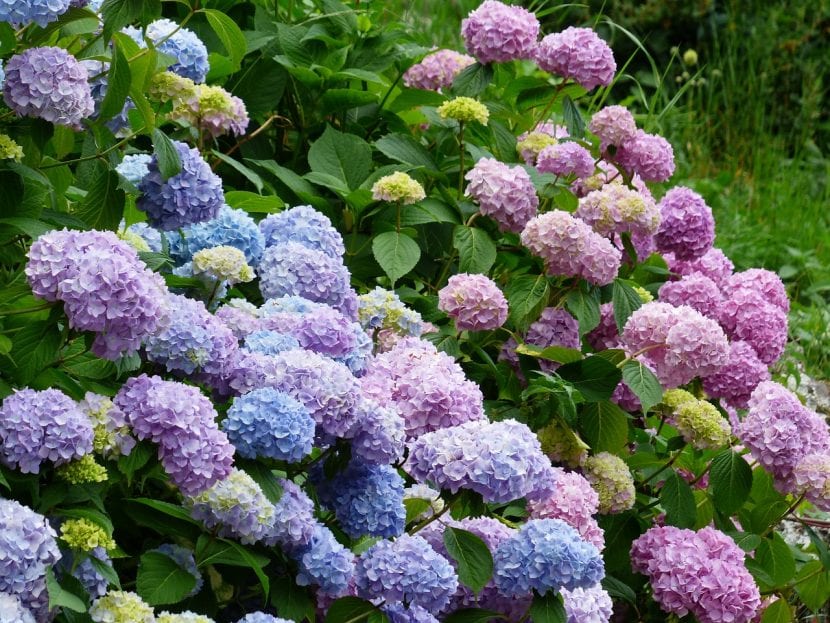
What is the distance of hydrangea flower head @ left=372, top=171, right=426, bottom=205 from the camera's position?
2473 millimetres

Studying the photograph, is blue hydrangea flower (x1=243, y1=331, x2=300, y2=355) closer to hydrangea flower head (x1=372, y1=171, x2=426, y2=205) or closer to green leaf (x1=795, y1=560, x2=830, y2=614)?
hydrangea flower head (x1=372, y1=171, x2=426, y2=205)

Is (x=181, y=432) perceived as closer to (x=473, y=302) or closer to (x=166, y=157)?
(x=166, y=157)

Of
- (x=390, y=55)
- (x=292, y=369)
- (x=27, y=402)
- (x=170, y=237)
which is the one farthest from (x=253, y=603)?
(x=390, y=55)

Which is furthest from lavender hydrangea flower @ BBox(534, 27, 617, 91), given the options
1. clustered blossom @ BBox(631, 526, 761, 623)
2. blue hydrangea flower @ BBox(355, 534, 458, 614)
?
blue hydrangea flower @ BBox(355, 534, 458, 614)

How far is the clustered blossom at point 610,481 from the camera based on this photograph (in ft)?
7.68

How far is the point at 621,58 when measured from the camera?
6879mm

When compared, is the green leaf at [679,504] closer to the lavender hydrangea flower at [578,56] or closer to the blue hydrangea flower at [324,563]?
the blue hydrangea flower at [324,563]

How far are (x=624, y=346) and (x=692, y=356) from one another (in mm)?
362

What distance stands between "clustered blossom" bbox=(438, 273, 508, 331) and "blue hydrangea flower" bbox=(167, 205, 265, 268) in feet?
1.32

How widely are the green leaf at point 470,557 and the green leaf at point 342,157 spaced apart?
47.0 inches

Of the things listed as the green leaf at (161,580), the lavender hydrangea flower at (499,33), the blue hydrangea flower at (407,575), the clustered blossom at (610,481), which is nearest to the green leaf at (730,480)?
the clustered blossom at (610,481)

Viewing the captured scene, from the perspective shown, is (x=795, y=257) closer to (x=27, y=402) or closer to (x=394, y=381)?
(x=394, y=381)

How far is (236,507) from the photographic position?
1.61 meters

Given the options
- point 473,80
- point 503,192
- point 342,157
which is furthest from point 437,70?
point 503,192
